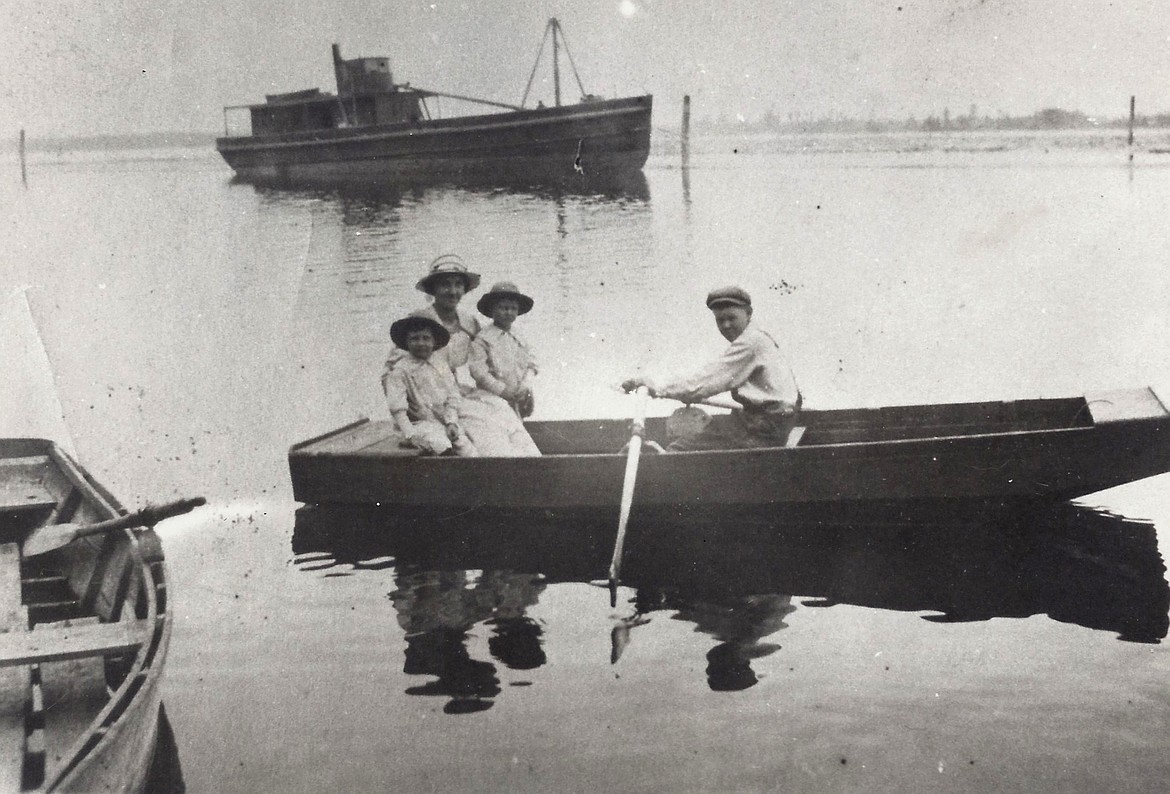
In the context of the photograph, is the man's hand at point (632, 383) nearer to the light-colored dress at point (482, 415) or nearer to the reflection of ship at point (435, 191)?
the light-colored dress at point (482, 415)

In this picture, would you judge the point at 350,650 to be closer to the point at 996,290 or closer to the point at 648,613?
the point at 648,613

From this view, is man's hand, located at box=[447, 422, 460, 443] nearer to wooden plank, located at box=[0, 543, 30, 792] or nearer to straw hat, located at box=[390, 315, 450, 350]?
straw hat, located at box=[390, 315, 450, 350]

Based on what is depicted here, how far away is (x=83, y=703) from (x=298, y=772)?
0.94m

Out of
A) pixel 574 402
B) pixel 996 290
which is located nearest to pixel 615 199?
pixel 996 290

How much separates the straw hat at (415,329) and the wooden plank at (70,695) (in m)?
2.81

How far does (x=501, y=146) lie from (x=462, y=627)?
812 inches

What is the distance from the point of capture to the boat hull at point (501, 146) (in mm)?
23734

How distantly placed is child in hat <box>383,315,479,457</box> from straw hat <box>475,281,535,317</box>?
37 centimetres

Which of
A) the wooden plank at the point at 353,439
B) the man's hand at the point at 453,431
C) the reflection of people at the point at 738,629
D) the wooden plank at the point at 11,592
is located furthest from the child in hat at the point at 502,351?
the wooden plank at the point at 11,592

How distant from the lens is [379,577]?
242 inches

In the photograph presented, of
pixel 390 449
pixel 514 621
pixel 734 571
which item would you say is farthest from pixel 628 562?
pixel 390 449

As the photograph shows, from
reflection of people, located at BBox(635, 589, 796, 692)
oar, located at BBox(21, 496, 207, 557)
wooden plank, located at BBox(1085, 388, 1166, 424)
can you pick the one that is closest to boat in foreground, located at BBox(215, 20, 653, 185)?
wooden plank, located at BBox(1085, 388, 1166, 424)

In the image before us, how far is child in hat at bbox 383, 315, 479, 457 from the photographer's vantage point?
21.5ft

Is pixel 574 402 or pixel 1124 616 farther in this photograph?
pixel 574 402
